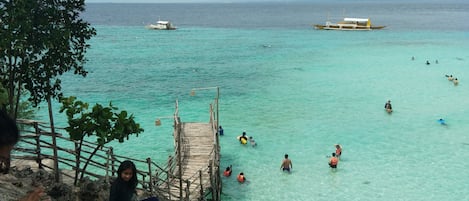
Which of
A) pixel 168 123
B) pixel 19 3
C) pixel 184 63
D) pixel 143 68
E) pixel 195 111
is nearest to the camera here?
pixel 19 3

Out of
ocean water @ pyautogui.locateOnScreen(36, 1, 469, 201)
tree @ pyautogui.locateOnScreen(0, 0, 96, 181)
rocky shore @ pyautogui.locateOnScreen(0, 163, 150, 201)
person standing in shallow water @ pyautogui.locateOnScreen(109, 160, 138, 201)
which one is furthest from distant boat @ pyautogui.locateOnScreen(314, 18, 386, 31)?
person standing in shallow water @ pyautogui.locateOnScreen(109, 160, 138, 201)

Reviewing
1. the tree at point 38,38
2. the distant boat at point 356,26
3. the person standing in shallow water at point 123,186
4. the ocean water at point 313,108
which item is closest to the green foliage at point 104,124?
the tree at point 38,38

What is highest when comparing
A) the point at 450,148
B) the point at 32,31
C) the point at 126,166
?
the point at 32,31

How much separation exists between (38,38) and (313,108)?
20.1m

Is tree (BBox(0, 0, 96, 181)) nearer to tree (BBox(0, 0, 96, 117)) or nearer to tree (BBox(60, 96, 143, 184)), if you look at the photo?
tree (BBox(0, 0, 96, 117))

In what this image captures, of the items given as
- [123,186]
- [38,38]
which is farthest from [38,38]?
[123,186]

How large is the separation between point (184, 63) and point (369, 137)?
79.1 feet

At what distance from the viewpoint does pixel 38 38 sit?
7992 millimetres

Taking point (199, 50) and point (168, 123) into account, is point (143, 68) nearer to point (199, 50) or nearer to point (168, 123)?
point (199, 50)

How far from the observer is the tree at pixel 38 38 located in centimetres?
761

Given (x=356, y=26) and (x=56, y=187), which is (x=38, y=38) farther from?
(x=356, y=26)

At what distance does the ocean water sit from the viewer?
16.4 m

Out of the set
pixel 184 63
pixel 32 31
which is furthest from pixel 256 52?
pixel 32 31

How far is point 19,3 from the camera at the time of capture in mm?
7613
